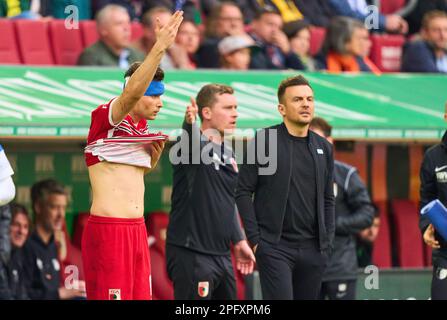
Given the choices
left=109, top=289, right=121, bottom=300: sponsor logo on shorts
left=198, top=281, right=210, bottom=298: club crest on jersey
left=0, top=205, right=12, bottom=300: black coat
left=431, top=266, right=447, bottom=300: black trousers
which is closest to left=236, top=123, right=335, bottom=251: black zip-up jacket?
left=198, top=281, right=210, bottom=298: club crest on jersey

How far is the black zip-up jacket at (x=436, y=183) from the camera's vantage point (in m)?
11.2

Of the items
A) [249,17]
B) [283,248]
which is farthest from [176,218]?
[249,17]

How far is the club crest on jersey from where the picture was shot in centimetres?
1170

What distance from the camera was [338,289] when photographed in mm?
13438

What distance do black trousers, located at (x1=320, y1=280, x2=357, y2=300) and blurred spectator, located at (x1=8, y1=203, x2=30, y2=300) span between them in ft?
8.80

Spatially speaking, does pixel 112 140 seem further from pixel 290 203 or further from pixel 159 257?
pixel 159 257

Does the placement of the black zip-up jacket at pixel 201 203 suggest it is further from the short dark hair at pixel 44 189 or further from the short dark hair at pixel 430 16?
Result: the short dark hair at pixel 430 16

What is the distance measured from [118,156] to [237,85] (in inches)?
175

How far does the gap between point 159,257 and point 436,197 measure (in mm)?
3905

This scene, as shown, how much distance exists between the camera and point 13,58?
1419 centimetres

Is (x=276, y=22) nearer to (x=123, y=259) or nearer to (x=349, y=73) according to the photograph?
(x=349, y=73)

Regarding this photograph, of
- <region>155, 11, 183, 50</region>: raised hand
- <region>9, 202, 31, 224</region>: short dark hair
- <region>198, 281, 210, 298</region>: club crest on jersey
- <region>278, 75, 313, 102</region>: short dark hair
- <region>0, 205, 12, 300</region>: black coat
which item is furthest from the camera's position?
<region>9, 202, 31, 224</region>: short dark hair

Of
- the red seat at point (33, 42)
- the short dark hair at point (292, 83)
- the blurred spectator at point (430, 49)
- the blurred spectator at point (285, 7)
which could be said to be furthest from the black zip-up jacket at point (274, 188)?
the blurred spectator at point (285, 7)

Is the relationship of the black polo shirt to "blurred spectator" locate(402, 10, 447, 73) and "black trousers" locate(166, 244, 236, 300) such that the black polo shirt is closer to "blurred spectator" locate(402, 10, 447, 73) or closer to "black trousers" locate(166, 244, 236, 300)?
"black trousers" locate(166, 244, 236, 300)
